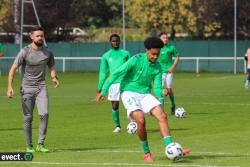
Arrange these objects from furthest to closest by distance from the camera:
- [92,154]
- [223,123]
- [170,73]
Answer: [170,73] → [223,123] → [92,154]

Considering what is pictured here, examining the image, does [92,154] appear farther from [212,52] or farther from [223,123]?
[212,52]

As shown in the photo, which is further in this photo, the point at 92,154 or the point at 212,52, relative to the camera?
the point at 212,52

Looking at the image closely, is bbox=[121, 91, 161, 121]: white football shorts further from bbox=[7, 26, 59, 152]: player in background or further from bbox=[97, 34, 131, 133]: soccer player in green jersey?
bbox=[97, 34, 131, 133]: soccer player in green jersey

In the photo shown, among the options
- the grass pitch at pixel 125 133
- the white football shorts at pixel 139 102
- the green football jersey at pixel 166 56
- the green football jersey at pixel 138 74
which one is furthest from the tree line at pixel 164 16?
the white football shorts at pixel 139 102

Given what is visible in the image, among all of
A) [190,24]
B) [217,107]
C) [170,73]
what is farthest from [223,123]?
[190,24]

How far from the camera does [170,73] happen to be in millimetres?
26906

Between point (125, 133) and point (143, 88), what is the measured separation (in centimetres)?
626

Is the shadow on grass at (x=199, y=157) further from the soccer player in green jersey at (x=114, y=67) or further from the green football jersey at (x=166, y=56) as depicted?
the green football jersey at (x=166, y=56)

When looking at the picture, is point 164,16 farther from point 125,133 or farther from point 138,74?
point 138,74

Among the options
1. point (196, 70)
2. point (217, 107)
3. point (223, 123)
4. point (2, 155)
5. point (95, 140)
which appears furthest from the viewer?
point (196, 70)

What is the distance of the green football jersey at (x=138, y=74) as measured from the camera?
15.0 metres

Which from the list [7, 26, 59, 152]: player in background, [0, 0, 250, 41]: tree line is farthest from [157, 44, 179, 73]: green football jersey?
[0, 0, 250, 41]: tree line

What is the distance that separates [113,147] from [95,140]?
183 centimetres

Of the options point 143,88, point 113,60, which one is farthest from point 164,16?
point 143,88
